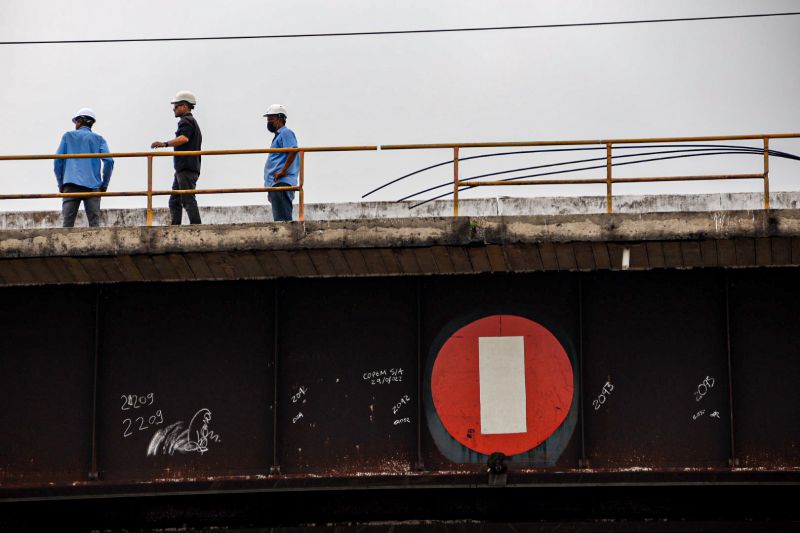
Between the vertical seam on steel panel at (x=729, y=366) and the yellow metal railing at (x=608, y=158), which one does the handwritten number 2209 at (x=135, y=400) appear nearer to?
the yellow metal railing at (x=608, y=158)

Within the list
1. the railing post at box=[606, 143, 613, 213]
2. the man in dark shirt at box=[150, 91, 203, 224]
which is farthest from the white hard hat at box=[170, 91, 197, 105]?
the railing post at box=[606, 143, 613, 213]

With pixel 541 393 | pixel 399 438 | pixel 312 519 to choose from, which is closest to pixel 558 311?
pixel 541 393

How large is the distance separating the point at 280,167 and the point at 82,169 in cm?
253

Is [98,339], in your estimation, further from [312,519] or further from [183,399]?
[312,519]

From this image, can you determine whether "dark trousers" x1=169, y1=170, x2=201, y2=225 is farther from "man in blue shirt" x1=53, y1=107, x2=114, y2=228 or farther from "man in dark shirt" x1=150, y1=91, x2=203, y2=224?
"man in blue shirt" x1=53, y1=107, x2=114, y2=228

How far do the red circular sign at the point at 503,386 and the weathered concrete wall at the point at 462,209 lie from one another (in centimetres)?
276

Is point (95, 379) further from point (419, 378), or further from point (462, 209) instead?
point (462, 209)

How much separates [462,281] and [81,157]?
494 cm

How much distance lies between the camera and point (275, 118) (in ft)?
50.1

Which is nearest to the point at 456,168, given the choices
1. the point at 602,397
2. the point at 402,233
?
the point at 402,233

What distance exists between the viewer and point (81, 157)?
49.2ft

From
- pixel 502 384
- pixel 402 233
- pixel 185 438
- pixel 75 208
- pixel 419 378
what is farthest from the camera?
pixel 75 208

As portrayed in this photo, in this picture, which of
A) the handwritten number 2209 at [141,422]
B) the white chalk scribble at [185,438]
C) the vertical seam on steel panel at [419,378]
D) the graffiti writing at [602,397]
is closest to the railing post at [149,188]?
the handwritten number 2209 at [141,422]

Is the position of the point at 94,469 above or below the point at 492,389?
below
